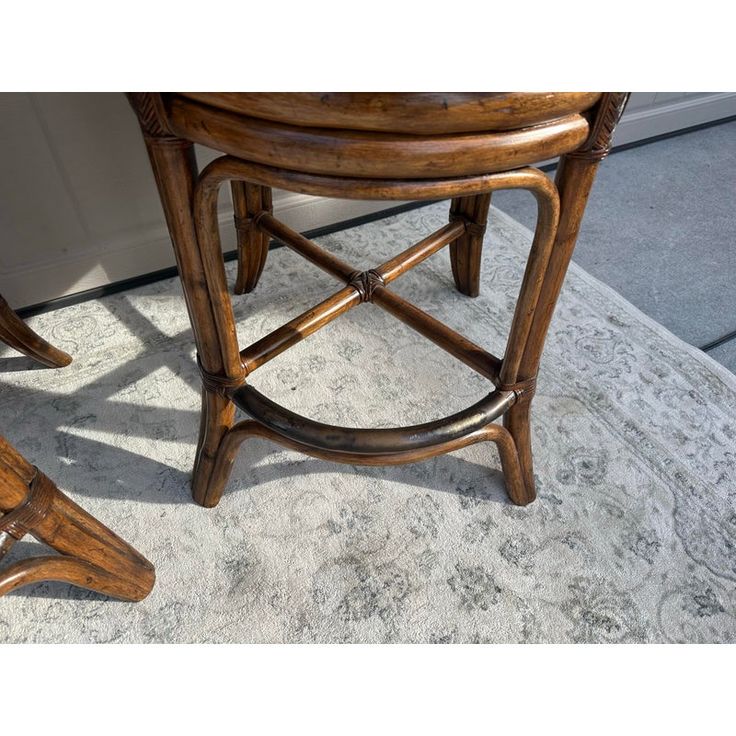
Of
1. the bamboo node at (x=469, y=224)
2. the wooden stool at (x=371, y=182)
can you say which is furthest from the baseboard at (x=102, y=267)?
the wooden stool at (x=371, y=182)

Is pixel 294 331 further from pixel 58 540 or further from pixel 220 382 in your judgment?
pixel 58 540

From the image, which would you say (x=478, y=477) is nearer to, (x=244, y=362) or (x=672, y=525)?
(x=672, y=525)

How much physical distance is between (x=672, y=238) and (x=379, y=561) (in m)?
1.07

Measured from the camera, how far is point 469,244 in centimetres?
108

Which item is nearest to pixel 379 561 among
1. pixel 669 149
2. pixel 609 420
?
pixel 609 420

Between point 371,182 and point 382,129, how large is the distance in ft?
0.14

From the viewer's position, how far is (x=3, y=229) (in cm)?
102

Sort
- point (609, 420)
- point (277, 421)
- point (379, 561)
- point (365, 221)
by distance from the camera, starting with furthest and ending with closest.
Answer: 1. point (365, 221)
2. point (609, 420)
3. point (379, 561)
4. point (277, 421)

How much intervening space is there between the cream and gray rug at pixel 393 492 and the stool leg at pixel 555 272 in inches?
4.6

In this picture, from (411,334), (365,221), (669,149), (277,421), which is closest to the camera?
(277,421)

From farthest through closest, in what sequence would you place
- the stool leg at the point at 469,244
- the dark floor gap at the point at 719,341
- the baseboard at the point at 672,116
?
the baseboard at the point at 672,116 < the dark floor gap at the point at 719,341 < the stool leg at the point at 469,244

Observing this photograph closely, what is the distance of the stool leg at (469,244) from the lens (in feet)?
3.28

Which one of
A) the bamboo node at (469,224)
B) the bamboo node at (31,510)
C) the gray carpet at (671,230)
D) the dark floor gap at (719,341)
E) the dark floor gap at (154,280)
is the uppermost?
the bamboo node at (31,510)

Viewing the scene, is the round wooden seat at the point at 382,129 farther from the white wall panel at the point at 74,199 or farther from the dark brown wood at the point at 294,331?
the white wall panel at the point at 74,199
